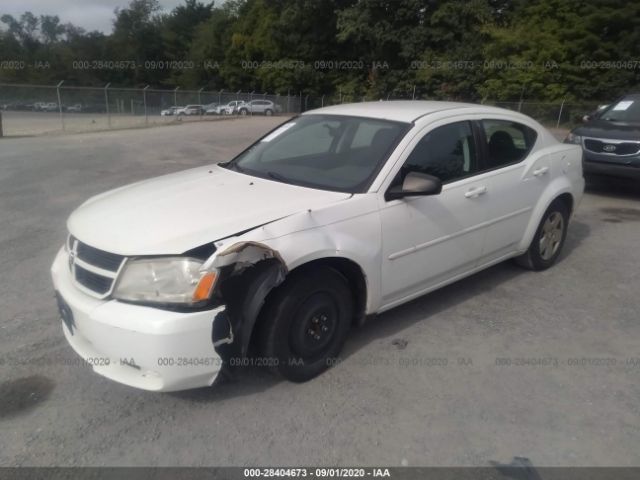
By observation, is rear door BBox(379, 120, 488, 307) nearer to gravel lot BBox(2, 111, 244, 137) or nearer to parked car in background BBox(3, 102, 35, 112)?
gravel lot BBox(2, 111, 244, 137)

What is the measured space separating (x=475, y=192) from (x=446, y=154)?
37 cm

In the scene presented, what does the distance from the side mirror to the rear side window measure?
3.51 ft

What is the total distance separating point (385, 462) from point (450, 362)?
1.09 meters

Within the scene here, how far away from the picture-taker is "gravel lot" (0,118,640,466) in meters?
2.70

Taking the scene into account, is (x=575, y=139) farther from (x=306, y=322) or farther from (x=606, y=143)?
(x=306, y=322)

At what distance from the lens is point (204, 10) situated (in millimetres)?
76250

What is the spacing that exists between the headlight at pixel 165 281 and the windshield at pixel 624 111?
841 cm

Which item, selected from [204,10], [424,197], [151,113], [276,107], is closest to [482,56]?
[276,107]

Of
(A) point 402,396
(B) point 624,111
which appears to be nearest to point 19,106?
(B) point 624,111

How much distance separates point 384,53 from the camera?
40.2 metres

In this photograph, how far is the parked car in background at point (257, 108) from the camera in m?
36.0

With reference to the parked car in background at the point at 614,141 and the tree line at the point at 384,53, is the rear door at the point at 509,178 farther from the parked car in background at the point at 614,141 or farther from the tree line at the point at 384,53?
the tree line at the point at 384,53

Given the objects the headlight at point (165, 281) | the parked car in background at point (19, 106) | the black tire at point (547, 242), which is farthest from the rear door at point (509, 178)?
the parked car in background at point (19, 106)

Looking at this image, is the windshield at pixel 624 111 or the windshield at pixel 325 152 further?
the windshield at pixel 624 111
